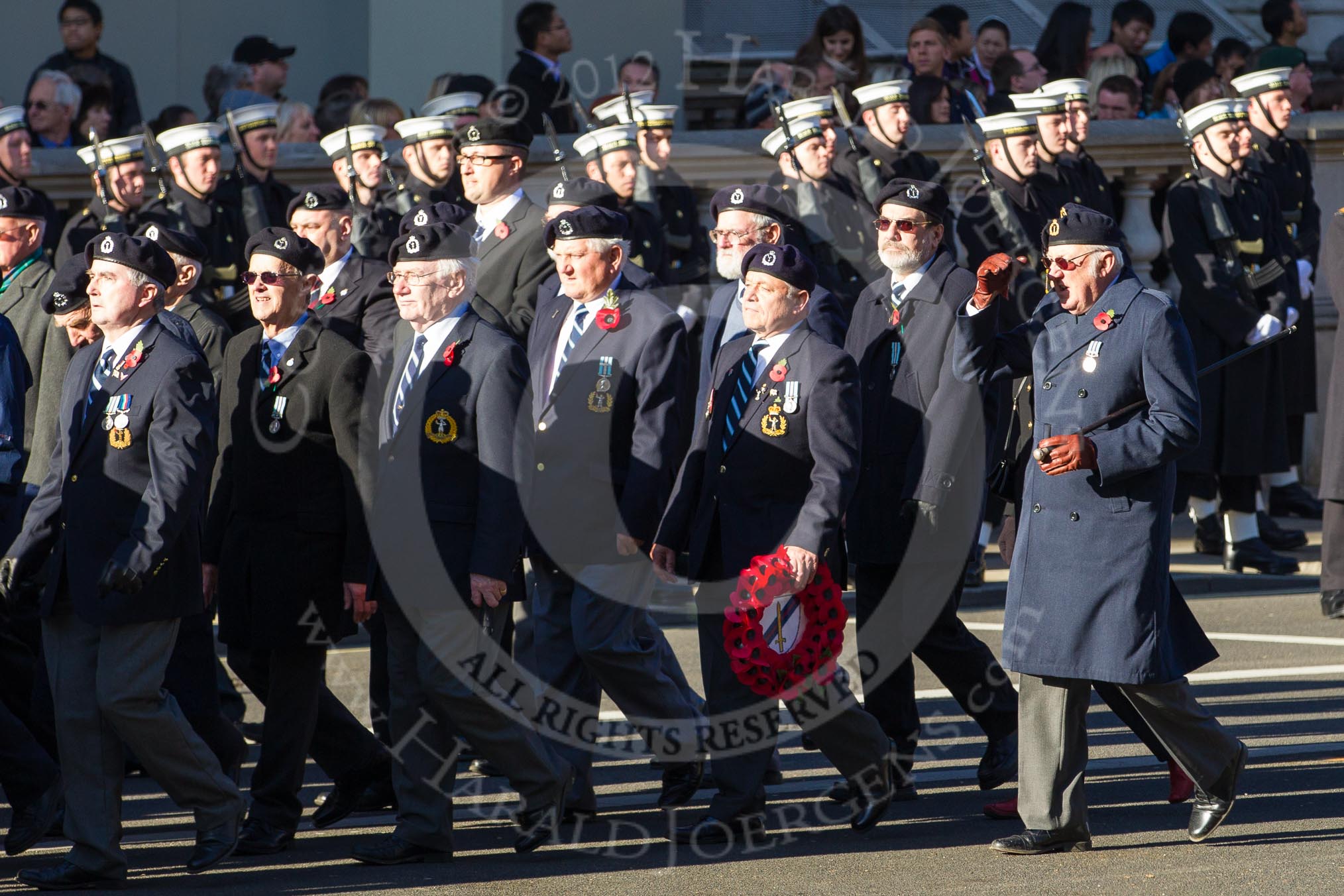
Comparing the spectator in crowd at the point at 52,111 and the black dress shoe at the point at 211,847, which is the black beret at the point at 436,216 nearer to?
the black dress shoe at the point at 211,847

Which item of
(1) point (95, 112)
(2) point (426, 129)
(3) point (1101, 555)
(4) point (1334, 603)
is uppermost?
(2) point (426, 129)

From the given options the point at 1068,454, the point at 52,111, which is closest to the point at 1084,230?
the point at 1068,454

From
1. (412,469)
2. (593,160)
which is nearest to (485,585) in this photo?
(412,469)

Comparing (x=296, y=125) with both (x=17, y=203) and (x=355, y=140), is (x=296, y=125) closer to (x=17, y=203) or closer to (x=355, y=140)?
(x=355, y=140)

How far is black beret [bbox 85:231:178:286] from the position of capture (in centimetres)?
642

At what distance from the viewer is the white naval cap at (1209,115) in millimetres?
11789

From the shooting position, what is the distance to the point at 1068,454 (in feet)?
20.3

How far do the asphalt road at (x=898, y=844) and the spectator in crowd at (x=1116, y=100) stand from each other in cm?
600

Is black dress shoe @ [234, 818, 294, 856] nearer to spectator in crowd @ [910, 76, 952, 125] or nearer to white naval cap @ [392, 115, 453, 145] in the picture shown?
white naval cap @ [392, 115, 453, 145]

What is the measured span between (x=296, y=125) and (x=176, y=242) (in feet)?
16.9

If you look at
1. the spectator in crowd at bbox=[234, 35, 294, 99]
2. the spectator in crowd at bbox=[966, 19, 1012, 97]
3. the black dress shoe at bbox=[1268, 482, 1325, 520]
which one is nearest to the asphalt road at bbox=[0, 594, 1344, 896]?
the black dress shoe at bbox=[1268, 482, 1325, 520]

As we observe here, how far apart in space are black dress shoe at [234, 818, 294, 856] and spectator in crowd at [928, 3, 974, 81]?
8.45 m

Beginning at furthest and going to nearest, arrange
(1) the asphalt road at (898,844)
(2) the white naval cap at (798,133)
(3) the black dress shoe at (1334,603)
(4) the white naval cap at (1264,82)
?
(4) the white naval cap at (1264,82) → (2) the white naval cap at (798,133) → (3) the black dress shoe at (1334,603) → (1) the asphalt road at (898,844)

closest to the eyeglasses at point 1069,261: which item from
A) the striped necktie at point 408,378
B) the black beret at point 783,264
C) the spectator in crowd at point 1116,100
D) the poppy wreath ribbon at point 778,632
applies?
the black beret at point 783,264
